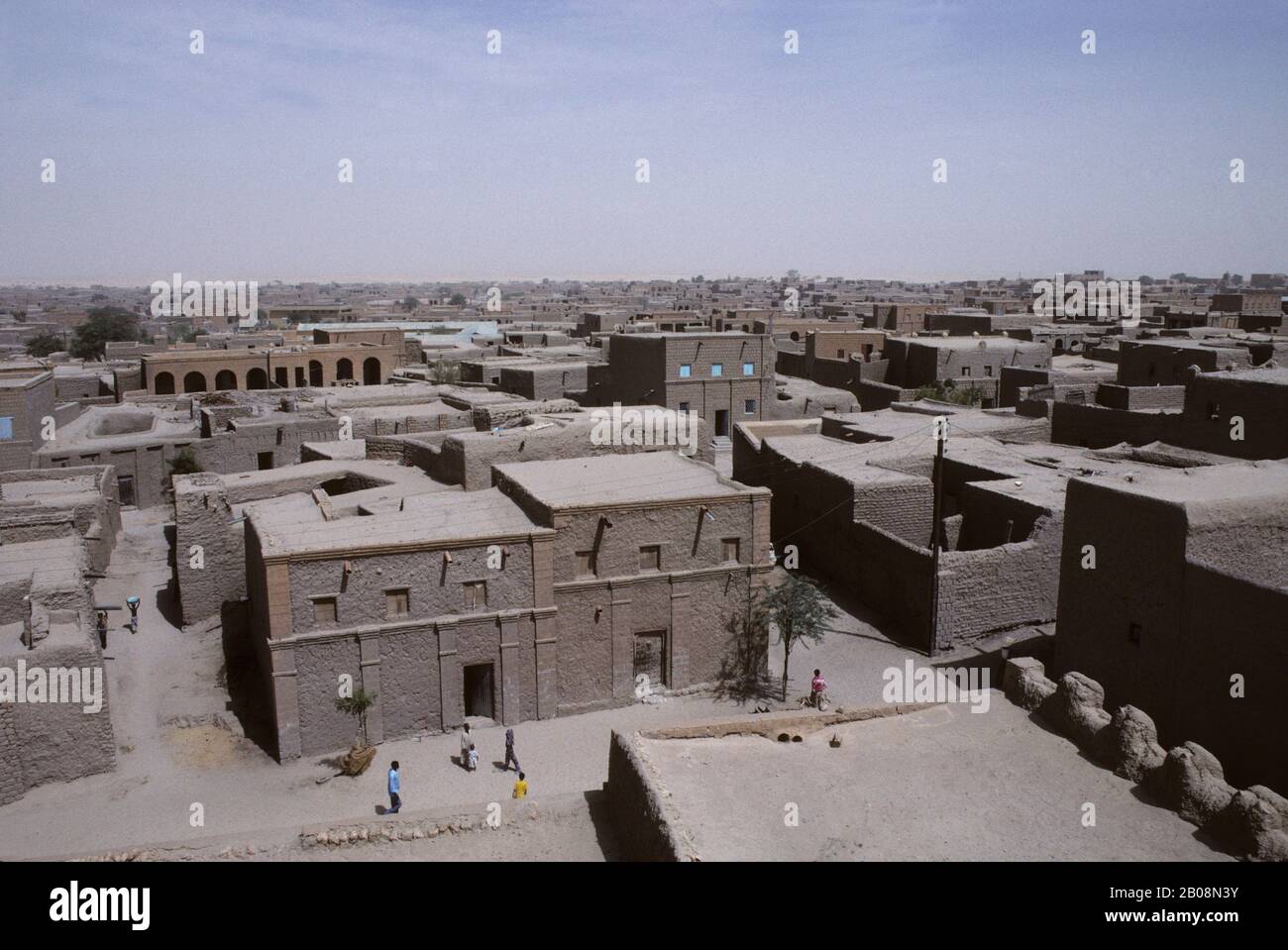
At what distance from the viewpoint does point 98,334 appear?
4237 inches

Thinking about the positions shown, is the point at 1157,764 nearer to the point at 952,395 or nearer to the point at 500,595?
the point at 500,595

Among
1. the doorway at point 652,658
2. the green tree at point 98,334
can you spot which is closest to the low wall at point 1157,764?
the doorway at point 652,658

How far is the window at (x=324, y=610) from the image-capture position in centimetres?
1984

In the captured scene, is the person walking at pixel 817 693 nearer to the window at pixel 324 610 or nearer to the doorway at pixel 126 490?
the window at pixel 324 610

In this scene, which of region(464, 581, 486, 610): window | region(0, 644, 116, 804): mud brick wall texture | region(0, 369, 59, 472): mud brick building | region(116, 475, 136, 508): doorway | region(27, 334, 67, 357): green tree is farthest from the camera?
region(27, 334, 67, 357): green tree

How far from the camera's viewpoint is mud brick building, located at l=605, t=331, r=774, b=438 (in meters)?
46.5

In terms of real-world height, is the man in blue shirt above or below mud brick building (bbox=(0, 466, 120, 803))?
below

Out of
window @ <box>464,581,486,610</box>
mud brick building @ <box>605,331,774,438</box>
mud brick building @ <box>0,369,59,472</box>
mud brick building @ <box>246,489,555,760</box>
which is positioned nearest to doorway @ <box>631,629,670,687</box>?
mud brick building @ <box>246,489,555,760</box>

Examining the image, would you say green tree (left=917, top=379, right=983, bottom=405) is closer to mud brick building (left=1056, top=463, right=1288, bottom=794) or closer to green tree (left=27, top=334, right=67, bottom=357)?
mud brick building (left=1056, top=463, right=1288, bottom=794)

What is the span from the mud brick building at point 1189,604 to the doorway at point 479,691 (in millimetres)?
11478

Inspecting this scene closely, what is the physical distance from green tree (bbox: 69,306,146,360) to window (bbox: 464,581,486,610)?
308 feet
